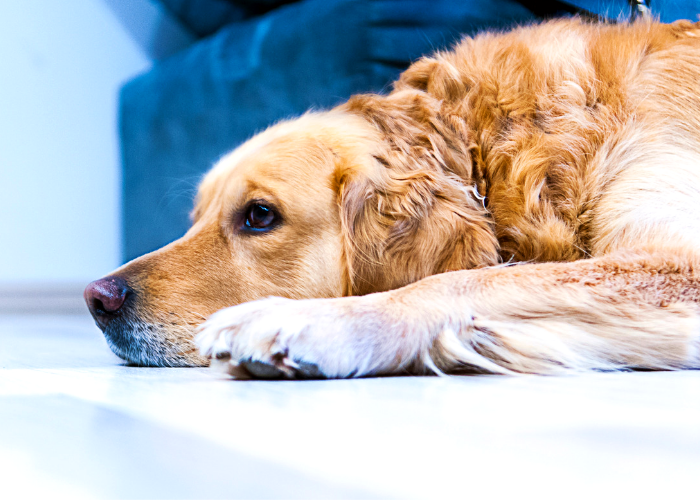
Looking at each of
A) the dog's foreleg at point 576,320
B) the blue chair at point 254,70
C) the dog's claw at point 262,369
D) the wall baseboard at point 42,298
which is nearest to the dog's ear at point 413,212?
the dog's foreleg at point 576,320

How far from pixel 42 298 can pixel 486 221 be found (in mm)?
3003

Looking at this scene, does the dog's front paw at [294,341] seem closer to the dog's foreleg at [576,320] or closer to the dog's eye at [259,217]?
the dog's foreleg at [576,320]

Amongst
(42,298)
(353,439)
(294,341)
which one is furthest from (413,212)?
(42,298)

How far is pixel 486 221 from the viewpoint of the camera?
4.06ft

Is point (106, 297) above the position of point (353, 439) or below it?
below

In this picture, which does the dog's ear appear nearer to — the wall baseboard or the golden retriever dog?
the golden retriever dog

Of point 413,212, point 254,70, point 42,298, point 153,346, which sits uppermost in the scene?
point 254,70

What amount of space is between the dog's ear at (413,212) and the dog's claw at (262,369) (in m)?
0.42

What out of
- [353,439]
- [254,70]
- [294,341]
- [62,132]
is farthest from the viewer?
[62,132]

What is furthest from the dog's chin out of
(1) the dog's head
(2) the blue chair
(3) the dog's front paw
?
(2) the blue chair

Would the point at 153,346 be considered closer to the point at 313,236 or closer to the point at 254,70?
the point at 313,236

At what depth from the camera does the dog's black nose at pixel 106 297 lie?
1.14 meters

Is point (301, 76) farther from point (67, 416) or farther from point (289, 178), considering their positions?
point (67, 416)

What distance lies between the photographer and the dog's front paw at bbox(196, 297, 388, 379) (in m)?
0.82
